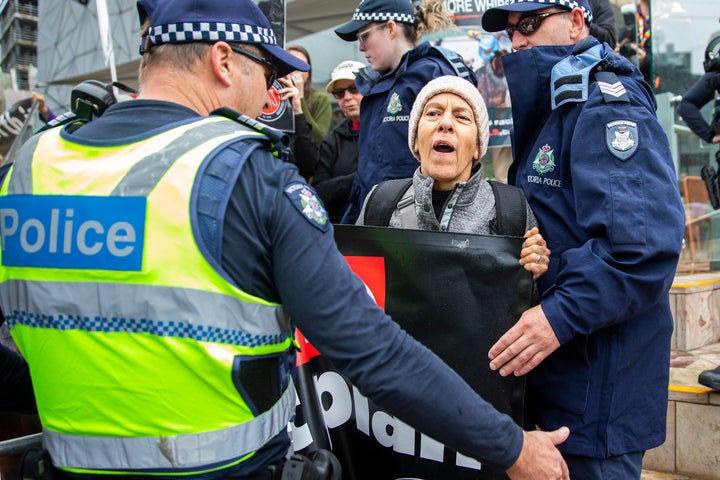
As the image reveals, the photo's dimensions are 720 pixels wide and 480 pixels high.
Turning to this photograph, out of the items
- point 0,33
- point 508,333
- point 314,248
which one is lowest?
point 508,333

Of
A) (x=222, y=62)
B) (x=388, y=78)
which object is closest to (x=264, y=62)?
(x=222, y=62)

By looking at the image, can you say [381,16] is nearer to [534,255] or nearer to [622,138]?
[622,138]

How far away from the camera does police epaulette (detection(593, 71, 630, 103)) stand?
208cm

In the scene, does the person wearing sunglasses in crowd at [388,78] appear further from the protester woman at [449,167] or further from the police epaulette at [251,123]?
the police epaulette at [251,123]

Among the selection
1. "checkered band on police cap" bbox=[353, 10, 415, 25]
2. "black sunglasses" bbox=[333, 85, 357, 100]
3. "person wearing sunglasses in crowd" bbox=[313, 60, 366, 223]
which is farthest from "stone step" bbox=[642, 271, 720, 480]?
"black sunglasses" bbox=[333, 85, 357, 100]

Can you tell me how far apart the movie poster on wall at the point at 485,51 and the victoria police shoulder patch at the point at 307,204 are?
3.34m

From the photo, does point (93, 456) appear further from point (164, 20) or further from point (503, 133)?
point (503, 133)

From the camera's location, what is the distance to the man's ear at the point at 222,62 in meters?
1.58

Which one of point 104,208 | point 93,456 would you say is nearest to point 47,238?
point 104,208

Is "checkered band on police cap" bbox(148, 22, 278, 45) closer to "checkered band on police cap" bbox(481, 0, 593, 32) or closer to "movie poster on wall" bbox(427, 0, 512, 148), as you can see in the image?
"checkered band on police cap" bbox(481, 0, 593, 32)

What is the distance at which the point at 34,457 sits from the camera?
1.50 m

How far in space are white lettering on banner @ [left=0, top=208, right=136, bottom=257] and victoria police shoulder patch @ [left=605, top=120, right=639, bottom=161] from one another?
147 cm

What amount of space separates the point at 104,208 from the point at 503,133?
3.67 m

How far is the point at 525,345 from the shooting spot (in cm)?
201
